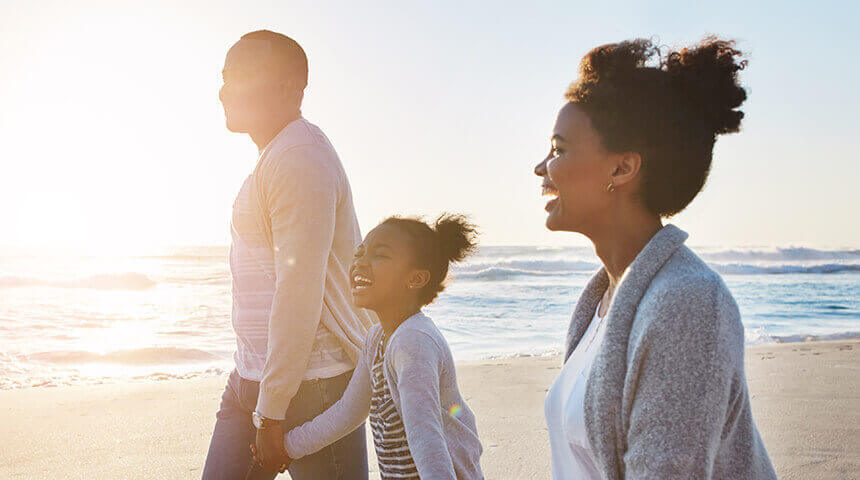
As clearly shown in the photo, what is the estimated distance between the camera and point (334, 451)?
88.5 inches

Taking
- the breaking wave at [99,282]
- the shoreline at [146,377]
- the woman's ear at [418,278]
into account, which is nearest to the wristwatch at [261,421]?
the woman's ear at [418,278]

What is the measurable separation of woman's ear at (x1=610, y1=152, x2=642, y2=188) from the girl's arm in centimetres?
119

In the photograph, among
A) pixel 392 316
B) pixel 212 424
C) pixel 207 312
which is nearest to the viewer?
pixel 392 316

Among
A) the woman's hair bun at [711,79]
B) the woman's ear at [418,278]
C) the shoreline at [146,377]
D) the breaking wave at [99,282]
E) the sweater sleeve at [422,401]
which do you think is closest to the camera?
the woman's hair bun at [711,79]

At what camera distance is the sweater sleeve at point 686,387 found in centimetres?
112

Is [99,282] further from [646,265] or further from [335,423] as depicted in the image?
[646,265]

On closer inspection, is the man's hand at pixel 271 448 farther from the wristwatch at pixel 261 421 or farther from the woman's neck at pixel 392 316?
the woman's neck at pixel 392 316

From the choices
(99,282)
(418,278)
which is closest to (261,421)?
(418,278)

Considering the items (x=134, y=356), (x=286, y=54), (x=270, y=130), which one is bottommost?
(x=134, y=356)

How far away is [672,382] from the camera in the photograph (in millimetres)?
1141

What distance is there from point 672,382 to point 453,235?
1574mm

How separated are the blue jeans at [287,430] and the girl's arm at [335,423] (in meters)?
0.03

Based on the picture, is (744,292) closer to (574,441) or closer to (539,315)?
(539,315)

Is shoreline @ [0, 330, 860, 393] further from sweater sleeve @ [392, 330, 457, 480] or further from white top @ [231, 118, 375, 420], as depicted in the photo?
sweater sleeve @ [392, 330, 457, 480]
